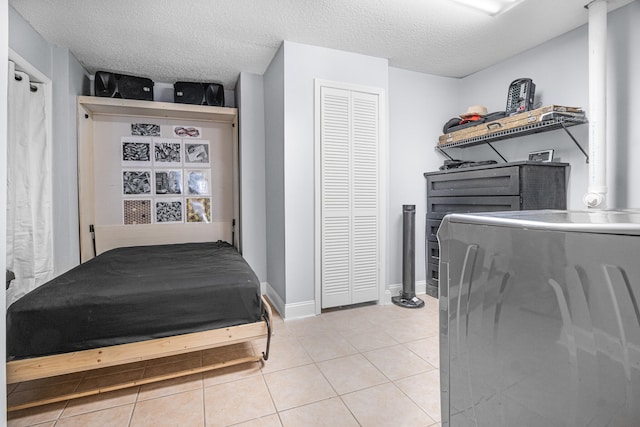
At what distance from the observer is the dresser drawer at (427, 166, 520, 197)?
2635 millimetres

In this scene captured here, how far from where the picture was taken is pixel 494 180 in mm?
2807

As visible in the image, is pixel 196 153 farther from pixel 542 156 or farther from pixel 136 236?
pixel 542 156

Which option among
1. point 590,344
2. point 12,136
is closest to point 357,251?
point 590,344

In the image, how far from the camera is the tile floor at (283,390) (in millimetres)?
1589

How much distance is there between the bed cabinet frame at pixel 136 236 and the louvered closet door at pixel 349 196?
1.09 m

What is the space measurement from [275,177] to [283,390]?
1.99 m

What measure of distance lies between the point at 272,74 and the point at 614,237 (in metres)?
3.26

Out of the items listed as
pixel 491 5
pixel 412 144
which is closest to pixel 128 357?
pixel 412 144

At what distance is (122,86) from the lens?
10.8ft

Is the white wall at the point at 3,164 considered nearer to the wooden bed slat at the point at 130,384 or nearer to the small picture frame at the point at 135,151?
the wooden bed slat at the point at 130,384

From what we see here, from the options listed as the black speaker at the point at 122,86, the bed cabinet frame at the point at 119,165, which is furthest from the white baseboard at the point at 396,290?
the black speaker at the point at 122,86

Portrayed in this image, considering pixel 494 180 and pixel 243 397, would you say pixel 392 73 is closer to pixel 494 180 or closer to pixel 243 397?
pixel 494 180

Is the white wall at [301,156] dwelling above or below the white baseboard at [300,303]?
above

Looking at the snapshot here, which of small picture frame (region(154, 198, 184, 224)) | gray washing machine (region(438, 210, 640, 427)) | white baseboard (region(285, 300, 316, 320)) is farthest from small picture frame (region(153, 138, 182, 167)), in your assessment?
gray washing machine (region(438, 210, 640, 427))
